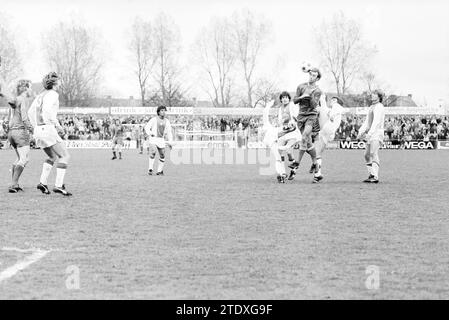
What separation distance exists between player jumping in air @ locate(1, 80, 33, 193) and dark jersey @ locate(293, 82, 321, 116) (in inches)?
235

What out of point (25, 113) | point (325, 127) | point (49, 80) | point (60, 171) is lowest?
point (60, 171)

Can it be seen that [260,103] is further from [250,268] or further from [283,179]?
[250,268]

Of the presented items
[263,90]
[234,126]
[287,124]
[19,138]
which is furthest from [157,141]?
[263,90]

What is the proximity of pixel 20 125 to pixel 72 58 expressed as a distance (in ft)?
191

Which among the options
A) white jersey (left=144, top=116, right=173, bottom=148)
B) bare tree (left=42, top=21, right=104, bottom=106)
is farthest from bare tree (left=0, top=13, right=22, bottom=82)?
white jersey (left=144, top=116, right=173, bottom=148)

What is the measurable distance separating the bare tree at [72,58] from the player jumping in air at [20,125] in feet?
186

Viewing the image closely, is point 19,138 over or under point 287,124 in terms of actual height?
under

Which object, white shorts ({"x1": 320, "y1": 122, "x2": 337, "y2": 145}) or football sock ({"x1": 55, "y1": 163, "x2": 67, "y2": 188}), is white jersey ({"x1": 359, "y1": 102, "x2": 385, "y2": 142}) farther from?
football sock ({"x1": 55, "y1": 163, "x2": 67, "y2": 188})

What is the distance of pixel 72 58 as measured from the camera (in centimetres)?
6994

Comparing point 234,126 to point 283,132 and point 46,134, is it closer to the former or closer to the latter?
point 283,132

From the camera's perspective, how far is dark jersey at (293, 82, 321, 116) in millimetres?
16328

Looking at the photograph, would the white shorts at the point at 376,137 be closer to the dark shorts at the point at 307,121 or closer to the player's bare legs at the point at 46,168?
the dark shorts at the point at 307,121

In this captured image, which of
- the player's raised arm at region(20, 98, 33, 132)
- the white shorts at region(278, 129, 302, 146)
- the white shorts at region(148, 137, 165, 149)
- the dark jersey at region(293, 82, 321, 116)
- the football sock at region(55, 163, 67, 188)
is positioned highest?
the dark jersey at region(293, 82, 321, 116)

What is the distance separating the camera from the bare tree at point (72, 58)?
6919cm
